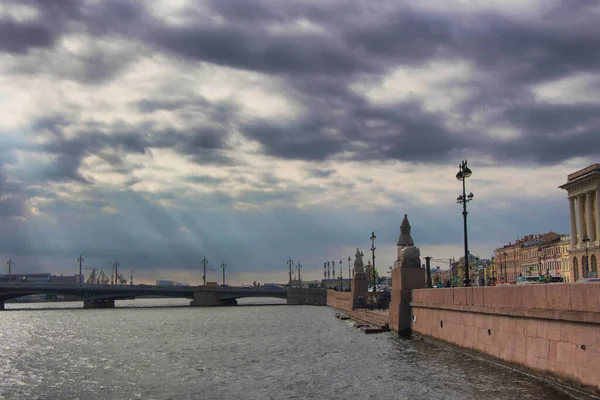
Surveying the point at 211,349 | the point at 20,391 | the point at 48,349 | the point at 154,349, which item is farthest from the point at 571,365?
the point at 48,349

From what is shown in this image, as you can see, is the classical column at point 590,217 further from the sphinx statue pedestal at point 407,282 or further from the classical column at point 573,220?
the sphinx statue pedestal at point 407,282

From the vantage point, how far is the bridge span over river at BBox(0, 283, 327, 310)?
11506 centimetres

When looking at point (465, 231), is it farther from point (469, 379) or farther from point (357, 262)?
point (357, 262)

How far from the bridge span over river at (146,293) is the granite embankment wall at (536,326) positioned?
99.1 m

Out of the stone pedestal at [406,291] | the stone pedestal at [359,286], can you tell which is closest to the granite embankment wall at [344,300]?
the stone pedestal at [359,286]

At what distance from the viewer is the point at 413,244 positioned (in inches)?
1548

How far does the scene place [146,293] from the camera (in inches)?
4680

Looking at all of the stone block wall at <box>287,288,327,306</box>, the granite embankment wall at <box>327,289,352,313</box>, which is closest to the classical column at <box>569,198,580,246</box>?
the granite embankment wall at <box>327,289,352,313</box>

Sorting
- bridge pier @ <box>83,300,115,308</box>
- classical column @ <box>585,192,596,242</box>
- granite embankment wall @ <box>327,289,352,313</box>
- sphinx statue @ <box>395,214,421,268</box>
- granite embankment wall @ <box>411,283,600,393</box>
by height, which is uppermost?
classical column @ <box>585,192,596,242</box>

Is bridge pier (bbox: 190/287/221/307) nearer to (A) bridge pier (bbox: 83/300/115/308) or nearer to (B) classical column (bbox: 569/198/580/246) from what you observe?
(A) bridge pier (bbox: 83/300/115/308)

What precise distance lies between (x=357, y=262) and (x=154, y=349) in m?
39.4

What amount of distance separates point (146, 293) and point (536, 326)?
350 ft

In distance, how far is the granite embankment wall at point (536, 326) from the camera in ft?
50.5

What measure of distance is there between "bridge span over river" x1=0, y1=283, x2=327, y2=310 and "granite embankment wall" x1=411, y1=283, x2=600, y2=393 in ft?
325
